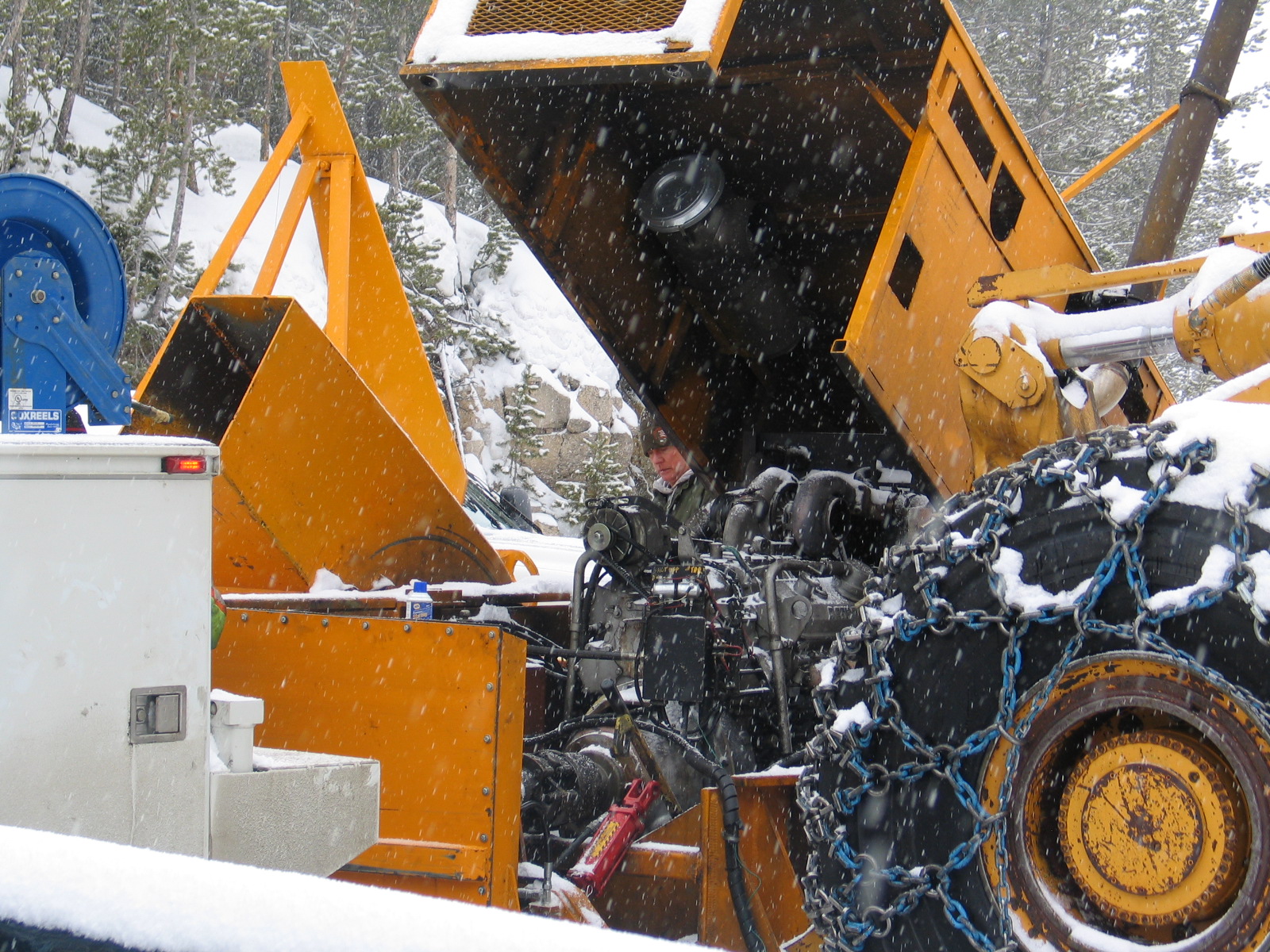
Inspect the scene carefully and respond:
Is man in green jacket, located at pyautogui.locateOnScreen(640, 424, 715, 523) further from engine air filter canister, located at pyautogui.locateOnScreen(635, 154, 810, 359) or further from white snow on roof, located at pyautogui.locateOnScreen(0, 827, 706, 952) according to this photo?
white snow on roof, located at pyautogui.locateOnScreen(0, 827, 706, 952)

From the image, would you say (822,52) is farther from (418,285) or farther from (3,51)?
(418,285)

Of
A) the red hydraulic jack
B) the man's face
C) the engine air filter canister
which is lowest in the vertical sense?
Answer: the red hydraulic jack

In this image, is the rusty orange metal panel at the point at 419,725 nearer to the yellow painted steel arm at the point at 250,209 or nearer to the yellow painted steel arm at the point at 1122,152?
the yellow painted steel arm at the point at 250,209

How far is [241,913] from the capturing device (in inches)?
36.5

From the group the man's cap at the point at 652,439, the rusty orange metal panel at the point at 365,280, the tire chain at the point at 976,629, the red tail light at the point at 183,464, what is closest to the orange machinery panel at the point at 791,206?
the man's cap at the point at 652,439

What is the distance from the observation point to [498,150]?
171 inches

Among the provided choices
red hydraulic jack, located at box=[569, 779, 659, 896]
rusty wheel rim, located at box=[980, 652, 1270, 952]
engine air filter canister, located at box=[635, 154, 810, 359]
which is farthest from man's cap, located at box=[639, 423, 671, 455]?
rusty wheel rim, located at box=[980, 652, 1270, 952]

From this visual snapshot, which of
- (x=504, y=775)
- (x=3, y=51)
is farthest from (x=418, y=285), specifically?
(x=504, y=775)

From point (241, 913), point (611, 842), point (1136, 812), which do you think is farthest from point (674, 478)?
point (241, 913)

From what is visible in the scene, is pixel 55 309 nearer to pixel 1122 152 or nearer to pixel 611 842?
pixel 611 842

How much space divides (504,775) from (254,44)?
99.5 ft

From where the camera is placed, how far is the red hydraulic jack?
3264 millimetres

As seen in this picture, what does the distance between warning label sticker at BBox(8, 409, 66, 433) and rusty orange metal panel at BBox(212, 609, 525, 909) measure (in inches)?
28.9

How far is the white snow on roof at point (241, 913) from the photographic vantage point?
35.5 inches
